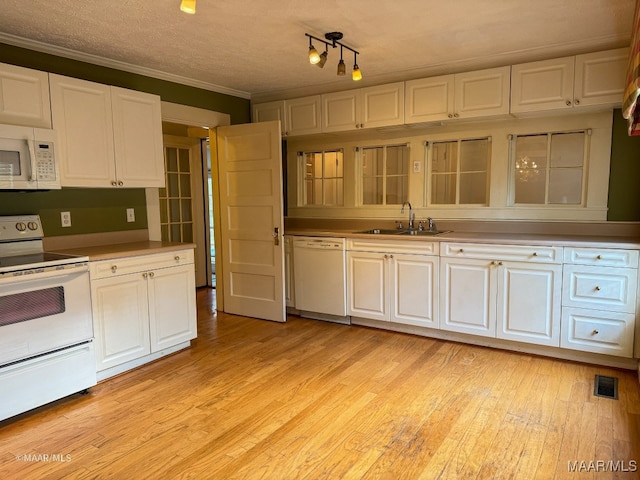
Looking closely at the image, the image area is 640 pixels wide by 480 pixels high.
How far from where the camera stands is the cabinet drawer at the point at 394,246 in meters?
3.59

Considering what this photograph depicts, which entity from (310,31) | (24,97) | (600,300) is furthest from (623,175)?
(24,97)

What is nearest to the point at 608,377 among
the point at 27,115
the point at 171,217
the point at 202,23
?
the point at 202,23

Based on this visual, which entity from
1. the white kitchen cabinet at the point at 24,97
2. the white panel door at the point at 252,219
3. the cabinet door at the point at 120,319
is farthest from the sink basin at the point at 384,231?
the white kitchen cabinet at the point at 24,97

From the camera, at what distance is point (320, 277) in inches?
165

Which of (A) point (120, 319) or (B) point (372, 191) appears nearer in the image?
(A) point (120, 319)

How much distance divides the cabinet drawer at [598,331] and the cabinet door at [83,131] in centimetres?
346

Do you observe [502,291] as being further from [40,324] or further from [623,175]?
[40,324]

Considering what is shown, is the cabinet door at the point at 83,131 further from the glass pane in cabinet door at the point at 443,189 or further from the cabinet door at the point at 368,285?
the glass pane in cabinet door at the point at 443,189

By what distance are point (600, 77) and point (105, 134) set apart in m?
3.54

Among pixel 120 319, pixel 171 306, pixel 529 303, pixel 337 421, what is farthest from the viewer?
pixel 171 306

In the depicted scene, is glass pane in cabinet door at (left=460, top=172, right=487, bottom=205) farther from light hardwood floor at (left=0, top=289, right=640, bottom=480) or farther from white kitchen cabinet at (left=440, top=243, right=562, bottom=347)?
light hardwood floor at (left=0, top=289, right=640, bottom=480)

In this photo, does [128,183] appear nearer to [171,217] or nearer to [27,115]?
[27,115]

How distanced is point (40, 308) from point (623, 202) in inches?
161

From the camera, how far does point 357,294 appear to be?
4016mm
